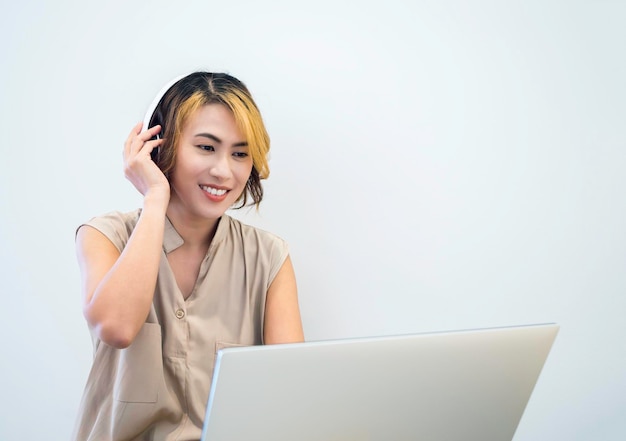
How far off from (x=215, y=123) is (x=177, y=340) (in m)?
0.56

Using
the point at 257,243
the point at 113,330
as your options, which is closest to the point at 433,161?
the point at 257,243

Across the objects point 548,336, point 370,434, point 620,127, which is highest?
point 620,127

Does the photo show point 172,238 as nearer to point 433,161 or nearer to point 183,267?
point 183,267

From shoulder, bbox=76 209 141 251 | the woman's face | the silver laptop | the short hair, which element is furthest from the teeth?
the silver laptop

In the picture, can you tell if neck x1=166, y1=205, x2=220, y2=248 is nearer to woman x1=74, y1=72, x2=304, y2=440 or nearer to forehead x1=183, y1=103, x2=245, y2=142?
woman x1=74, y1=72, x2=304, y2=440

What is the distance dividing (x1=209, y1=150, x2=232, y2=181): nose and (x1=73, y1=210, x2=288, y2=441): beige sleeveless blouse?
17 cm

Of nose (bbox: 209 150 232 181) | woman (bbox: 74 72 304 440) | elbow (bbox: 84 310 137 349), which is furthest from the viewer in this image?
nose (bbox: 209 150 232 181)

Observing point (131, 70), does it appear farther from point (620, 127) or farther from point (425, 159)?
point (620, 127)

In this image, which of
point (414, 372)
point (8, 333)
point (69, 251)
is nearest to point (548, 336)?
point (414, 372)

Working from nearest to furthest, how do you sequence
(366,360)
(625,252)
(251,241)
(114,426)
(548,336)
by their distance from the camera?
(366,360) → (548,336) → (114,426) → (251,241) → (625,252)

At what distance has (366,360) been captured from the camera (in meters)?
0.94

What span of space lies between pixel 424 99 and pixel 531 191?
0.42 meters

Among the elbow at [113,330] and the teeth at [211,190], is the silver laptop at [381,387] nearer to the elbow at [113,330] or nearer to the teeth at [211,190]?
the elbow at [113,330]

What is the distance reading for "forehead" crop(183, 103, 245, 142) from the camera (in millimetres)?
1639
